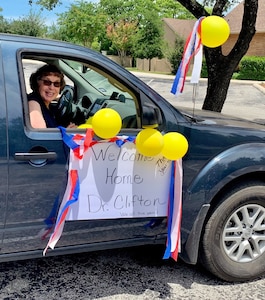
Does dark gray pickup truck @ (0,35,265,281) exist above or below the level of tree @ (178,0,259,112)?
below

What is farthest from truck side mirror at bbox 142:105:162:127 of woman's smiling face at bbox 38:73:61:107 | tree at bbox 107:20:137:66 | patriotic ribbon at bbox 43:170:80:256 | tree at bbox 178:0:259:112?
tree at bbox 107:20:137:66

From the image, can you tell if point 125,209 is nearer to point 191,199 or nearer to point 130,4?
point 191,199

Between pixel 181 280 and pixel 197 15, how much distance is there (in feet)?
14.9

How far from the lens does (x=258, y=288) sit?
3281mm

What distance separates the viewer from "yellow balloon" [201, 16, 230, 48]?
2.84m

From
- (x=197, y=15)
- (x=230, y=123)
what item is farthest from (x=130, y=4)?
(x=230, y=123)

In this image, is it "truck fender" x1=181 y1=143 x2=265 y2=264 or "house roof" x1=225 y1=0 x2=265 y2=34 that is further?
"house roof" x1=225 y1=0 x2=265 y2=34

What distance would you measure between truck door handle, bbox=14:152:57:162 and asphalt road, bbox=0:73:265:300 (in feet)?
3.40

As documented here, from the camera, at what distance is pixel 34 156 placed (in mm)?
2572

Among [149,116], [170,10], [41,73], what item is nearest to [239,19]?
[170,10]

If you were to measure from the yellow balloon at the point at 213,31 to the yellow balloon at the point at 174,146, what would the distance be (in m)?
0.68

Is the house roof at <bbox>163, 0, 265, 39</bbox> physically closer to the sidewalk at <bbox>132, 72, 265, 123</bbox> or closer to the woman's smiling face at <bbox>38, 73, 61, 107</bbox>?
the sidewalk at <bbox>132, 72, 265, 123</bbox>

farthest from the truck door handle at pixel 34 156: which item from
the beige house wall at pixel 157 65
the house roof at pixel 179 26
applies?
the house roof at pixel 179 26

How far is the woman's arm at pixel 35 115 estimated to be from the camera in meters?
2.68
